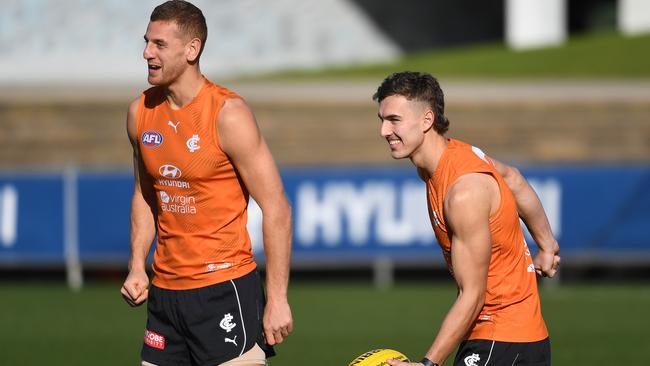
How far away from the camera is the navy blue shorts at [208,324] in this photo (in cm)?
568

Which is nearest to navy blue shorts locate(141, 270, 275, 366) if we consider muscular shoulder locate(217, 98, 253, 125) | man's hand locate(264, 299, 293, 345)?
man's hand locate(264, 299, 293, 345)

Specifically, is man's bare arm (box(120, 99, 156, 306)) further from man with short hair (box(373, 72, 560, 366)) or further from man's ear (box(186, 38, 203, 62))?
man with short hair (box(373, 72, 560, 366))

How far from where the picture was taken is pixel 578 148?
1680 centimetres

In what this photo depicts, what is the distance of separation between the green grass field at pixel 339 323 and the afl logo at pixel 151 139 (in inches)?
182

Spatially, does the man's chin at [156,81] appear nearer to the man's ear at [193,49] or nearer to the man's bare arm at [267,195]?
the man's ear at [193,49]

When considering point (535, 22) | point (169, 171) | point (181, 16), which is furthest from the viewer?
point (535, 22)

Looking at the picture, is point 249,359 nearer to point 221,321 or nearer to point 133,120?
point 221,321

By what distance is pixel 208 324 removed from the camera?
571cm

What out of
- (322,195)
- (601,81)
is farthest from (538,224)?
(601,81)

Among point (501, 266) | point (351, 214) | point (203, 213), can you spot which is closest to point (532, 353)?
point (501, 266)

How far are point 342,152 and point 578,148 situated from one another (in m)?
3.37

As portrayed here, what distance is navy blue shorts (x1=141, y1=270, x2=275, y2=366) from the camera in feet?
18.6

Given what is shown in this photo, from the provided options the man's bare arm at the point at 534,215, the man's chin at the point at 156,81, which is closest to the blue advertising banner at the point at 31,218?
the man's chin at the point at 156,81

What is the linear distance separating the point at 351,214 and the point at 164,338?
9130 mm
